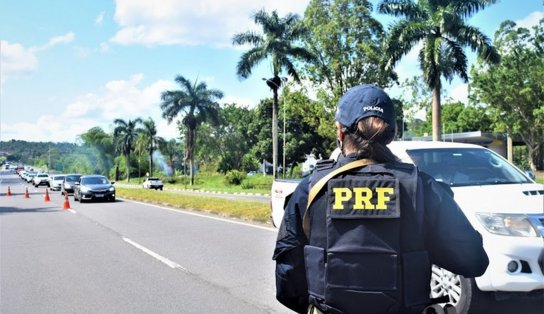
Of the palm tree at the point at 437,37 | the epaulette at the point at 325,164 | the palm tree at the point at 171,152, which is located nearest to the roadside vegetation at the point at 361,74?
the palm tree at the point at 437,37

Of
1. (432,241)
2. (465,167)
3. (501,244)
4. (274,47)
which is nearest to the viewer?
(432,241)

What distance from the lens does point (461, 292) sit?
5.01 m

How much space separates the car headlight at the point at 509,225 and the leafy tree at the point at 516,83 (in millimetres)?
37848

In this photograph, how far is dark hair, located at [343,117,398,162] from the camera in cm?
223

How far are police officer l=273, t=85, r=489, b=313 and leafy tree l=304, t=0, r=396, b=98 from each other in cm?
3543

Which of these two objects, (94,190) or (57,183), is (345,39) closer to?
(94,190)

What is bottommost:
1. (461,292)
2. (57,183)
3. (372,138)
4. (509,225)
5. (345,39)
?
(461,292)

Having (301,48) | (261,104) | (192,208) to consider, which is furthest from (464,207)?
(261,104)

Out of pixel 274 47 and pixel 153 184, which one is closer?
pixel 274 47

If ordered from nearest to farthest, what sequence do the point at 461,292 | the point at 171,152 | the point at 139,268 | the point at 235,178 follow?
the point at 461,292, the point at 139,268, the point at 235,178, the point at 171,152

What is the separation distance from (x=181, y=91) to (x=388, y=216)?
52.8 m

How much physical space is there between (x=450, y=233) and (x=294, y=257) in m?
0.66

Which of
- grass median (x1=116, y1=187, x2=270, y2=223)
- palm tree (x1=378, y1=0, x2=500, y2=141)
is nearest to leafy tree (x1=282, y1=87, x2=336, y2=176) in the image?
palm tree (x1=378, y1=0, x2=500, y2=141)

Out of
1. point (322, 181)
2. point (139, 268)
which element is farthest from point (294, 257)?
point (139, 268)
